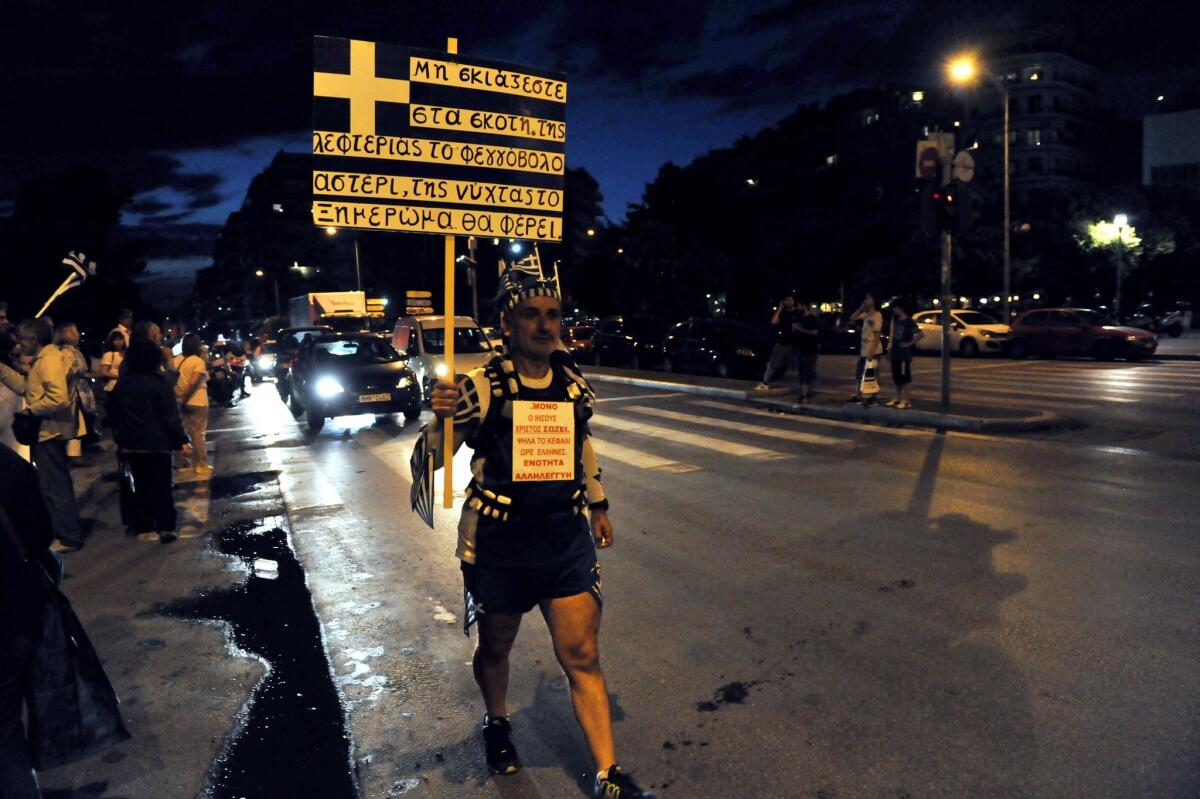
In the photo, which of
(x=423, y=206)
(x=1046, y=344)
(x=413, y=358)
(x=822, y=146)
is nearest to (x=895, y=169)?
(x=822, y=146)

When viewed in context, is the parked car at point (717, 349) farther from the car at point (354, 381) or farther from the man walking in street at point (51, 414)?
the man walking in street at point (51, 414)

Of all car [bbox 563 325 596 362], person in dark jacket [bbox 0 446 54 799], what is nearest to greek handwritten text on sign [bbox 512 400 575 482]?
person in dark jacket [bbox 0 446 54 799]

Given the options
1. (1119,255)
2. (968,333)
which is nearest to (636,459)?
(968,333)

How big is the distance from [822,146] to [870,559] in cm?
7021

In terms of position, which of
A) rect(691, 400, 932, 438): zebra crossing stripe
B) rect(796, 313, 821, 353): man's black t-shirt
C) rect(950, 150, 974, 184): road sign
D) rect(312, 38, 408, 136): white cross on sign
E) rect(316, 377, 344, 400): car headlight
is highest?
rect(950, 150, 974, 184): road sign

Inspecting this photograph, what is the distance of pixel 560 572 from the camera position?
345 cm

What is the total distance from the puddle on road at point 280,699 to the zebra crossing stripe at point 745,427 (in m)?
7.17

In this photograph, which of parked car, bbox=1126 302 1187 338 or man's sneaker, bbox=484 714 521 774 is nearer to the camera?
man's sneaker, bbox=484 714 521 774

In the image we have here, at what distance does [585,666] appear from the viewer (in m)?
3.42

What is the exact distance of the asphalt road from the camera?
3668 millimetres

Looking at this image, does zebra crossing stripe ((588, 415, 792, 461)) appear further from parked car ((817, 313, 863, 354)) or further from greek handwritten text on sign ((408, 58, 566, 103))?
parked car ((817, 313, 863, 354))

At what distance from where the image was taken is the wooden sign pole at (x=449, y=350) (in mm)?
3820

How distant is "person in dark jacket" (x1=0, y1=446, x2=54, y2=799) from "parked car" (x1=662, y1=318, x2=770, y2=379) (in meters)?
21.7

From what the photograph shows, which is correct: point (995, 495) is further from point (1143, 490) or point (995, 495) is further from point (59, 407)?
point (59, 407)
